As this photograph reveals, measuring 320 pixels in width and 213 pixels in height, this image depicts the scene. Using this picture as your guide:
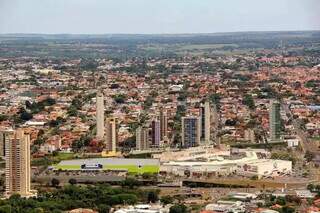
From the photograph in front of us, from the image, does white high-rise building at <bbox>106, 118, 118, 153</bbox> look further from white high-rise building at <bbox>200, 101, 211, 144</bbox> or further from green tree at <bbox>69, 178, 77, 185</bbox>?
green tree at <bbox>69, 178, 77, 185</bbox>

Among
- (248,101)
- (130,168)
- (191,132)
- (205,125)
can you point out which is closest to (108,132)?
(191,132)

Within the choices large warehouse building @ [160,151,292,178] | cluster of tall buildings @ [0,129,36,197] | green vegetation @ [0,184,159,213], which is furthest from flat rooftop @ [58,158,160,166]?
cluster of tall buildings @ [0,129,36,197]

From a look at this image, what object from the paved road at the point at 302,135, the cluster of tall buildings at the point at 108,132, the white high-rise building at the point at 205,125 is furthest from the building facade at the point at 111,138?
the paved road at the point at 302,135

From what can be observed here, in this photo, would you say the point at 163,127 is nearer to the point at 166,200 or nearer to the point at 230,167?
the point at 230,167

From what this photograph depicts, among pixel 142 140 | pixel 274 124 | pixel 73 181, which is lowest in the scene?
pixel 73 181

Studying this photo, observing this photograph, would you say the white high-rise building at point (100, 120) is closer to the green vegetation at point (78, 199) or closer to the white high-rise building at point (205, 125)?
the white high-rise building at point (205, 125)

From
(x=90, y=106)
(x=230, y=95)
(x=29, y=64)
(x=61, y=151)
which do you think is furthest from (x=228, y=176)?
(x=29, y=64)
